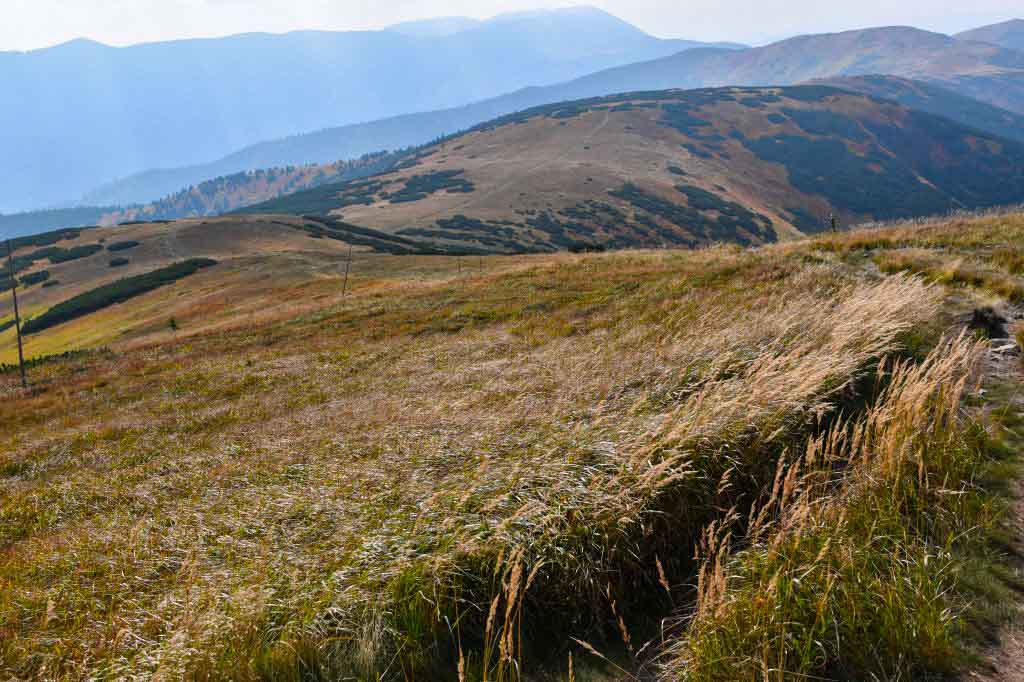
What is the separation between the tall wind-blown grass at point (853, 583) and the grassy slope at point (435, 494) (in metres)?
0.27

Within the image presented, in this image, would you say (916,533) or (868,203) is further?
(868,203)

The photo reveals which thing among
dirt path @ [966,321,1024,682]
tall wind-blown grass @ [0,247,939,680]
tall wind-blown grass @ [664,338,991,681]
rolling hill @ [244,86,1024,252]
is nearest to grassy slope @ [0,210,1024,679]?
tall wind-blown grass @ [0,247,939,680]

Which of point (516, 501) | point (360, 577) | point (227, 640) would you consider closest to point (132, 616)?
point (227, 640)

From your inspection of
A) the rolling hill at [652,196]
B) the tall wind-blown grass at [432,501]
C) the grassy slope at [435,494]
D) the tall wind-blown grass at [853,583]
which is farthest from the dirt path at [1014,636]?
the rolling hill at [652,196]

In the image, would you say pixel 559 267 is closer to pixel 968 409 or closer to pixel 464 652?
pixel 968 409

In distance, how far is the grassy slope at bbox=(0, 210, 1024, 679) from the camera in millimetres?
4465

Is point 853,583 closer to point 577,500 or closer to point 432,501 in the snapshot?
point 577,500

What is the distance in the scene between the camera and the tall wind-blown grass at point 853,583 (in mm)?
3832

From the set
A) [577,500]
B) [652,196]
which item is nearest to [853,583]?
[577,500]

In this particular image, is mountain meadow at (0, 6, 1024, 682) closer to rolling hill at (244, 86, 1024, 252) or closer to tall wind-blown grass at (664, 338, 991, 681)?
tall wind-blown grass at (664, 338, 991, 681)

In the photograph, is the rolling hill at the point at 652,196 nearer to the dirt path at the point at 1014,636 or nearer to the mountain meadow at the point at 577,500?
the mountain meadow at the point at 577,500

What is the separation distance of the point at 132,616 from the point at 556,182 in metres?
156

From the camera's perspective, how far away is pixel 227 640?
4.25 m

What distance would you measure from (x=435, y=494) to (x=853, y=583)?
142 inches
